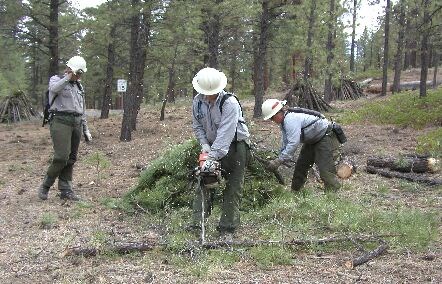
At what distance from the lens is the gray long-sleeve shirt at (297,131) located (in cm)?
657

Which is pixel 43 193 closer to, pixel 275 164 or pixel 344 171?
pixel 275 164

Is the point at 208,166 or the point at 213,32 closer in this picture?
the point at 208,166

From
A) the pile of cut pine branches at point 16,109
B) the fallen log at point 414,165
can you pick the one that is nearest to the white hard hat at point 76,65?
the fallen log at point 414,165

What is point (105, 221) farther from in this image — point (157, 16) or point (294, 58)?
point (294, 58)

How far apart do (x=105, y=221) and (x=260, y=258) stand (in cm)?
265

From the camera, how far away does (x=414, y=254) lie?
4.94m

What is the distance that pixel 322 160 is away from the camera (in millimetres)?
7324

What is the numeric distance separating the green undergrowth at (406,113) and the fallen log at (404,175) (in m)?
7.03

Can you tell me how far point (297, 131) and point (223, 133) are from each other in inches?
64.5

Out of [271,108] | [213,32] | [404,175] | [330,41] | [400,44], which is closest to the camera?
[271,108]

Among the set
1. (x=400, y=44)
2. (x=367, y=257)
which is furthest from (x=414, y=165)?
(x=400, y=44)

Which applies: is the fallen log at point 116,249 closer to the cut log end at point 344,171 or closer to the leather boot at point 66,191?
the leather boot at point 66,191

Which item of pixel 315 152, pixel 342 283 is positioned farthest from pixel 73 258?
pixel 315 152

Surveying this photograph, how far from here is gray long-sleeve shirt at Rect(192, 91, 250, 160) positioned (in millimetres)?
5344
